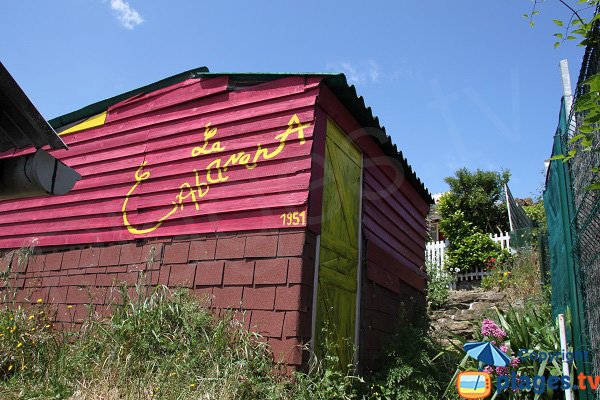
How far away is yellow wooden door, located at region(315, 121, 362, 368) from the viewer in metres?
6.13

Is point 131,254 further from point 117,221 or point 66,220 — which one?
point 66,220

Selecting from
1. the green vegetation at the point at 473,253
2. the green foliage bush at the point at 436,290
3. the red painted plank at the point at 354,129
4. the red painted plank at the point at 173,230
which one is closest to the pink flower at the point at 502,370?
the red painted plank at the point at 173,230

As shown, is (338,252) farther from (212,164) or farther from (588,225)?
(588,225)

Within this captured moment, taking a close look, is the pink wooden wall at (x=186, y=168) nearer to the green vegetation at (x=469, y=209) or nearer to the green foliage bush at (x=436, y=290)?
the green foliage bush at (x=436, y=290)

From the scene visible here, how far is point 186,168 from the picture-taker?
7.09m

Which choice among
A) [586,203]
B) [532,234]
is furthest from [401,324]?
[532,234]

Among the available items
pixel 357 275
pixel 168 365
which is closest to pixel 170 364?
pixel 168 365

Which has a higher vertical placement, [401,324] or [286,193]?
[286,193]

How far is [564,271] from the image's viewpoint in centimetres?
588

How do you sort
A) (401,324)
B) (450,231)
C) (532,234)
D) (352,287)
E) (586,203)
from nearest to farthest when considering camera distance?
(586,203) → (352,287) → (401,324) → (532,234) → (450,231)

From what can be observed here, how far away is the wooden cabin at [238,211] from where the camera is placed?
5969 millimetres

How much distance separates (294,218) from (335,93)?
1865 millimetres

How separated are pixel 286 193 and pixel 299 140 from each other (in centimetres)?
68

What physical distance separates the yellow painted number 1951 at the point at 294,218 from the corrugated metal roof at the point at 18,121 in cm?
279
